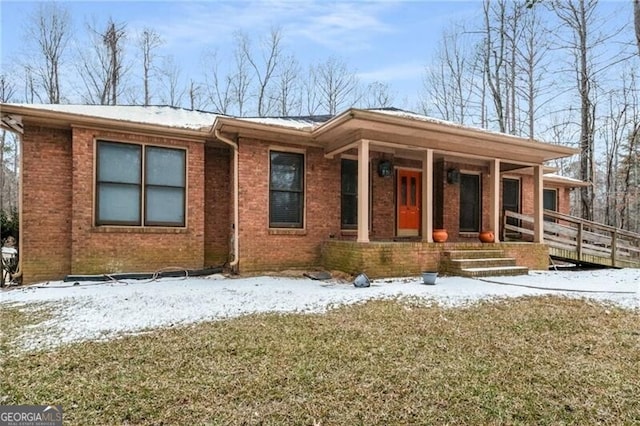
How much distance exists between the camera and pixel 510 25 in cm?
1820

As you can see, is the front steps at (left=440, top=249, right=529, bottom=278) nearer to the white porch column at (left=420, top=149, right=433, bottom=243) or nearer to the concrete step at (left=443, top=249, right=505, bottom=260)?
the concrete step at (left=443, top=249, right=505, bottom=260)

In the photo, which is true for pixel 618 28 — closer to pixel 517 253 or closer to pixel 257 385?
pixel 517 253

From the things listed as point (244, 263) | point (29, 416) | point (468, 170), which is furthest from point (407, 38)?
point (29, 416)

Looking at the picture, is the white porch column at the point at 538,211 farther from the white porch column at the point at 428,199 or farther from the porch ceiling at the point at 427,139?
the white porch column at the point at 428,199

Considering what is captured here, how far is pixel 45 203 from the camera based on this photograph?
22.7ft

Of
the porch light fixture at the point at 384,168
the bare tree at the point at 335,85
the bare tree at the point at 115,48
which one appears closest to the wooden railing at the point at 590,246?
the porch light fixture at the point at 384,168

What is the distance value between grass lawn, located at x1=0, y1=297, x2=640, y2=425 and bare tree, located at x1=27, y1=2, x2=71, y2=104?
20.6 metres

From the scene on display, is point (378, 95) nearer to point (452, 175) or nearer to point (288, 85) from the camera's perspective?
point (288, 85)

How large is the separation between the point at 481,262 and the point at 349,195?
3.37 metres

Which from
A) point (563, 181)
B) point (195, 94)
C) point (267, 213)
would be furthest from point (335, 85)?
point (267, 213)

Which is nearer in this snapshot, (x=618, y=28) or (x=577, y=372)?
(x=577, y=372)

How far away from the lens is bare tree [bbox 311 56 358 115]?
74.4ft

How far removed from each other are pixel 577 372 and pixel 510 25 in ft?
66.0

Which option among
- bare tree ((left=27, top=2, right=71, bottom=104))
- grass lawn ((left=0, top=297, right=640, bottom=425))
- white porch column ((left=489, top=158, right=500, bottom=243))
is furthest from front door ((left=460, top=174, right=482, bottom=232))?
bare tree ((left=27, top=2, right=71, bottom=104))
